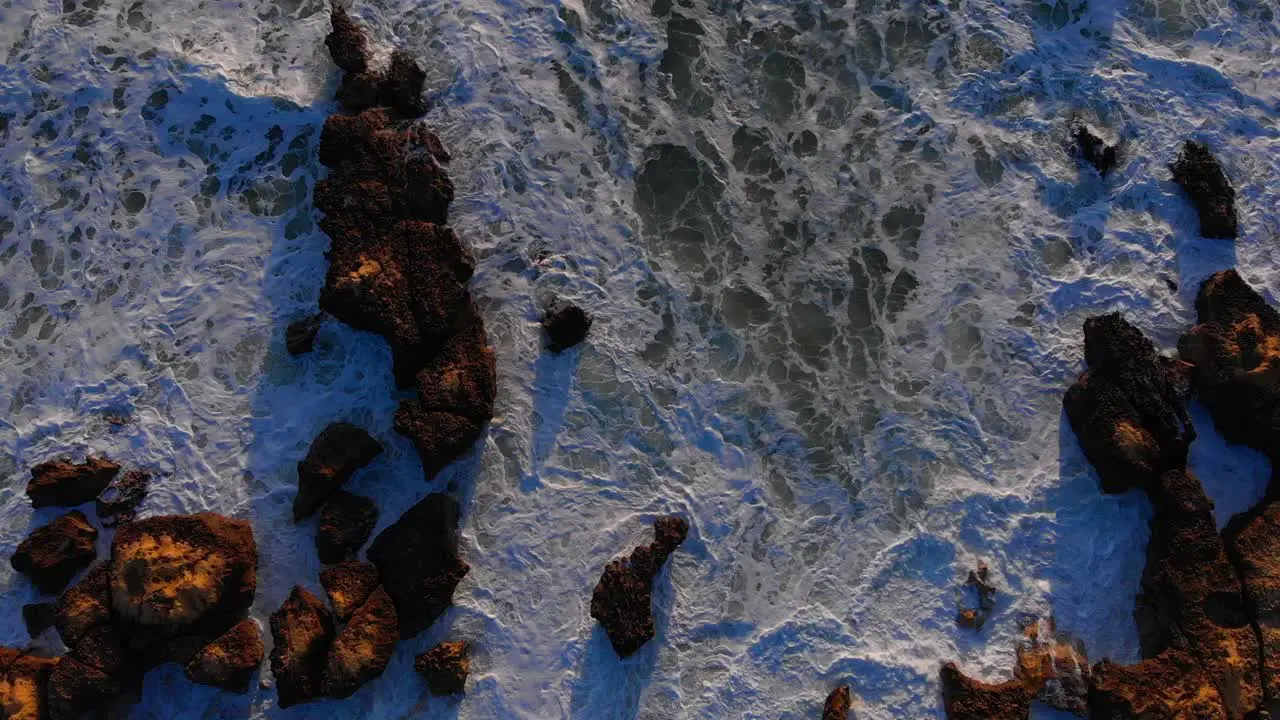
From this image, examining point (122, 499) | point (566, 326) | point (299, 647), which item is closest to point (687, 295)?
point (566, 326)

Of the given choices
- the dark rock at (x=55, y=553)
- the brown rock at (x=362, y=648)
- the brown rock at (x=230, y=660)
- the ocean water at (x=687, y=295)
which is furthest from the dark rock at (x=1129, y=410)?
the dark rock at (x=55, y=553)

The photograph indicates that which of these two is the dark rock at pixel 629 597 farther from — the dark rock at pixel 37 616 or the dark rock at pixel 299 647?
the dark rock at pixel 37 616

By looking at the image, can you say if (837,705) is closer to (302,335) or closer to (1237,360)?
(1237,360)

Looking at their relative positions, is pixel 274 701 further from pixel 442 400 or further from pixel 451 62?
pixel 451 62

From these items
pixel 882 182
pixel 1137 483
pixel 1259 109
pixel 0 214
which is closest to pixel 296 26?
pixel 0 214

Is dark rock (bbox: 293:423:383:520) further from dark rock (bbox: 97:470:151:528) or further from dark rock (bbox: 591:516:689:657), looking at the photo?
dark rock (bbox: 591:516:689:657)

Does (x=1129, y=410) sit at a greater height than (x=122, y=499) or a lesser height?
greater
